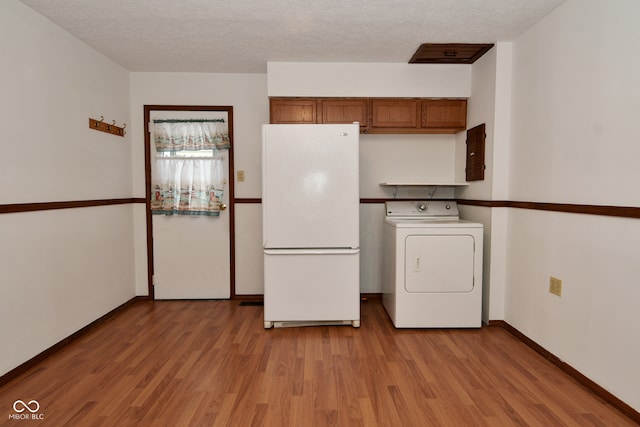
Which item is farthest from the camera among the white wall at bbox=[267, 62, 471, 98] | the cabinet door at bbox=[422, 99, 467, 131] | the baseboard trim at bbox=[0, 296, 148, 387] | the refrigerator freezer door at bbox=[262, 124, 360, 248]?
the cabinet door at bbox=[422, 99, 467, 131]

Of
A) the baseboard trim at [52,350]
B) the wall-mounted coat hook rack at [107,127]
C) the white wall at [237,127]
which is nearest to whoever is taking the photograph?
the baseboard trim at [52,350]

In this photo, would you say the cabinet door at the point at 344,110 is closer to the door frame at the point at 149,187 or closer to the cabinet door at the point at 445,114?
the cabinet door at the point at 445,114

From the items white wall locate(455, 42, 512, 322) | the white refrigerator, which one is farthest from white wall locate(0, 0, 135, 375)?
white wall locate(455, 42, 512, 322)

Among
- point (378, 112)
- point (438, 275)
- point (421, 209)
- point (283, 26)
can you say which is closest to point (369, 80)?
point (378, 112)

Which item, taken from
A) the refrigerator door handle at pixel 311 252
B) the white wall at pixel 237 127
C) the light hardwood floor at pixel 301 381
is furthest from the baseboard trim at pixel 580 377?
the white wall at pixel 237 127

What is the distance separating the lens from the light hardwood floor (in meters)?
1.72

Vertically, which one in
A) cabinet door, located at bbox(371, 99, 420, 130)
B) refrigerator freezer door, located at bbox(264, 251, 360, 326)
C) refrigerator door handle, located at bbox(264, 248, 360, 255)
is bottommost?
refrigerator freezer door, located at bbox(264, 251, 360, 326)

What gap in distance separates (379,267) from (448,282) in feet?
3.12

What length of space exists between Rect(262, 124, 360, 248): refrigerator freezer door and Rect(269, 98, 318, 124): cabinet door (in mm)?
513

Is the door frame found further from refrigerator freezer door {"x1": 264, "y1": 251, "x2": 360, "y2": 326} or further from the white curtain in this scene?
refrigerator freezer door {"x1": 264, "y1": 251, "x2": 360, "y2": 326}

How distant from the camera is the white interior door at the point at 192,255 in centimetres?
362

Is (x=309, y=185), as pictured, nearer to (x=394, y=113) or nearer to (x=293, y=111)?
(x=293, y=111)

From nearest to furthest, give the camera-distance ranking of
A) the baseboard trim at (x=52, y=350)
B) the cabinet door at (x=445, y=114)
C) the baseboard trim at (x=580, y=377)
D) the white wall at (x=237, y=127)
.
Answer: the baseboard trim at (x=580, y=377)
the baseboard trim at (x=52, y=350)
the cabinet door at (x=445, y=114)
the white wall at (x=237, y=127)

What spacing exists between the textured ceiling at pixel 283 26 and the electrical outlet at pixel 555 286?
1.78 m
